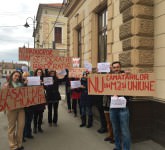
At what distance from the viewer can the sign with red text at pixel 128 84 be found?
445cm

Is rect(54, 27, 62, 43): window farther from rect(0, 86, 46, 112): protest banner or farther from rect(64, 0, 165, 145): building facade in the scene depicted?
rect(0, 86, 46, 112): protest banner

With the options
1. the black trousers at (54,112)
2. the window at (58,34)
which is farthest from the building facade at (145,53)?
the window at (58,34)

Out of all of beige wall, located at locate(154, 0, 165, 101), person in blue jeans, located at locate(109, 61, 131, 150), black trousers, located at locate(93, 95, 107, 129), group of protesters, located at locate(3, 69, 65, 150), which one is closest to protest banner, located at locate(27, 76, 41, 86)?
group of protesters, located at locate(3, 69, 65, 150)

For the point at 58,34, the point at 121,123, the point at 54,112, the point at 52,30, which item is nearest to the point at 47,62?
the point at 54,112

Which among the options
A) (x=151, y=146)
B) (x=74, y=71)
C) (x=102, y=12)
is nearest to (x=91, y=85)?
(x=151, y=146)

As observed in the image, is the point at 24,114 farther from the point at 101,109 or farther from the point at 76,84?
the point at 76,84

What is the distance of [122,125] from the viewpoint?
4488 millimetres

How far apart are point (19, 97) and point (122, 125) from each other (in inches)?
87.3

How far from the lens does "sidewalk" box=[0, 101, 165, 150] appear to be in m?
5.35

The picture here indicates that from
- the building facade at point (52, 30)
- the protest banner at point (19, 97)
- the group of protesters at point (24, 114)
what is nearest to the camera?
the protest banner at point (19, 97)

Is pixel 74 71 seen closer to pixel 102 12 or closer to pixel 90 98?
pixel 90 98

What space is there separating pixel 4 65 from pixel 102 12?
108340mm

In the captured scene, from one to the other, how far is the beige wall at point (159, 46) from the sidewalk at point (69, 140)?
122cm

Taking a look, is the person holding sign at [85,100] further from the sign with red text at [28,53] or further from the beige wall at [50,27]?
the beige wall at [50,27]
